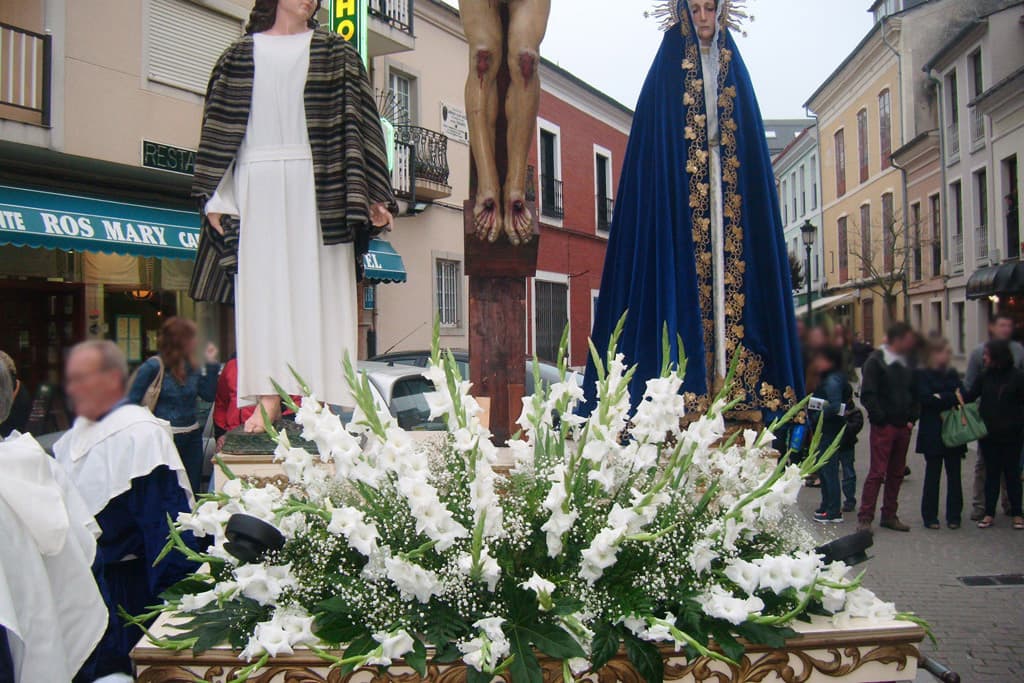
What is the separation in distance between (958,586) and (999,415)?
1.99 metres

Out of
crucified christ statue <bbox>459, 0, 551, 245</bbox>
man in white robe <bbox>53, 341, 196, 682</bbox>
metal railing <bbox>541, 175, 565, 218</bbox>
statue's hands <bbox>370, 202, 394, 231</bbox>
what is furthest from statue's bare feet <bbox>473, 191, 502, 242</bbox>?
metal railing <bbox>541, 175, 565, 218</bbox>

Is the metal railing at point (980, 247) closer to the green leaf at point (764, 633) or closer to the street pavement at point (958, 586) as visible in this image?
the street pavement at point (958, 586)

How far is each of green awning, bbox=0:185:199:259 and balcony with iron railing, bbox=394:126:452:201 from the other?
5123 millimetres

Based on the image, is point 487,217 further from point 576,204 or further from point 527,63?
point 576,204

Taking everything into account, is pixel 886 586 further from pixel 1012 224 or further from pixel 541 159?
pixel 541 159

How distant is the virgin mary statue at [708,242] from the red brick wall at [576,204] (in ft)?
46.0

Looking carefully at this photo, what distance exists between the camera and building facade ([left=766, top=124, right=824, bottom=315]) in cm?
296

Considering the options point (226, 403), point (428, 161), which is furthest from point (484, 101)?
point (428, 161)

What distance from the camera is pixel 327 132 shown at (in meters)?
3.17

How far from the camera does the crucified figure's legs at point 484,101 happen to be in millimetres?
3199

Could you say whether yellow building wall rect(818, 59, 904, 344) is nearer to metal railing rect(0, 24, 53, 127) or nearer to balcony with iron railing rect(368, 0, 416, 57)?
metal railing rect(0, 24, 53, 127)

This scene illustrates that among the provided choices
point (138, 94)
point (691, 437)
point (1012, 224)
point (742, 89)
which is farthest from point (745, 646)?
point (1012, 224)

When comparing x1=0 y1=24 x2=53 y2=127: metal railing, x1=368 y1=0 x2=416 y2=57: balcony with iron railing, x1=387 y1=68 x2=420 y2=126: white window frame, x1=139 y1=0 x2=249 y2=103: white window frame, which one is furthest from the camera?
x1=387 y1=68 x2=420 y2=126: white window frame

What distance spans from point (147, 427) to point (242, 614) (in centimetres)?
134
